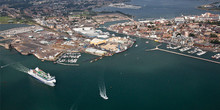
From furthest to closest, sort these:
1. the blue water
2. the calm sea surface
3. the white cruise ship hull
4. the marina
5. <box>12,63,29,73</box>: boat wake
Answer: the blue water → the marina → <box>12,63,29,73</box>: boat wake → the white cruise ship hull → the calm sea surface

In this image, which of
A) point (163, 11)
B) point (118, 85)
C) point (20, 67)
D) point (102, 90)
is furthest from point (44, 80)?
point (163, 11)

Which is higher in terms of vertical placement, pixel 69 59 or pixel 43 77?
pixel 69 59

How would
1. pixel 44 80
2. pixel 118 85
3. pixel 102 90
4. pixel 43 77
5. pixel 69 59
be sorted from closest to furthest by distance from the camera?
pixel 102 90 < pixel 118 85 < pixel 44 80 < pixel 43 77 < pixel 69 59

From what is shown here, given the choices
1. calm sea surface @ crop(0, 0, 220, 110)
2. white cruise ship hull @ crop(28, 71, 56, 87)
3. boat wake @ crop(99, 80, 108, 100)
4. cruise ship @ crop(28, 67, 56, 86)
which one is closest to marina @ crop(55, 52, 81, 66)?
calm sea surface @ crop(0, 0, 220, 110)

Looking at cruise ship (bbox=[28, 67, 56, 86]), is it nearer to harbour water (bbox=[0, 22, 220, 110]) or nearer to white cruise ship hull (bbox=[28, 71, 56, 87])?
white cruise ship hull (bbox=[28, 71, 56, 87])

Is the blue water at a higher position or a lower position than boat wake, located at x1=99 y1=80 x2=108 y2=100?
higher

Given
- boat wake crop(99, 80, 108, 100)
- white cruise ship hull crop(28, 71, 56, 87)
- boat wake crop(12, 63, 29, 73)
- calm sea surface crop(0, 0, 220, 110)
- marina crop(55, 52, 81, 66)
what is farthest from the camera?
marina crop(55, 52, 81, 66)

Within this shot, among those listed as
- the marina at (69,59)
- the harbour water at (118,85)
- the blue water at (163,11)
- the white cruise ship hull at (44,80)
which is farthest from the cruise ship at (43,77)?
the blue water at (163,11)

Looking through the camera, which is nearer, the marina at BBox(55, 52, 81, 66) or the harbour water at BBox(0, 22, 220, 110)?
the harbour water at BBox(0, 22, 220, 110)

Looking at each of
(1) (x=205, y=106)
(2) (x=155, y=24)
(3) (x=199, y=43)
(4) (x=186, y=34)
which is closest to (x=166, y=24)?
(2) (x=155, y=24)

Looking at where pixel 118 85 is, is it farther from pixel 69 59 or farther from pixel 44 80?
pixel 69 59
